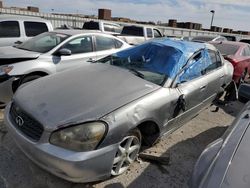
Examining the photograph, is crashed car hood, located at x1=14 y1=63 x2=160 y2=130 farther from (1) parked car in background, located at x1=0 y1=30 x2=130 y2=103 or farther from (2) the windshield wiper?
(1) parked car in background, located at x1=0 y1=30 x2=130 y2=103

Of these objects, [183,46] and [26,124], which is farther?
[183,46]

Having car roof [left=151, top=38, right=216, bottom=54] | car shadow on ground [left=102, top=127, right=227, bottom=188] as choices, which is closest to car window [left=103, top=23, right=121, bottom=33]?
car roof [left=151, top=38, right=216, bottom=54]

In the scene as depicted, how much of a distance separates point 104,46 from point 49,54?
1.57 m

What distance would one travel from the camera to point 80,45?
19.1ft

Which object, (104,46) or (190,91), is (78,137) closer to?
(190,91)

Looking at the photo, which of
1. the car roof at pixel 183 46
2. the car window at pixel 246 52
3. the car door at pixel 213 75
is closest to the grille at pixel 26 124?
the car roof at pixel 183 46

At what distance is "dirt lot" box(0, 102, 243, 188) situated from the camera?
9.34 feet

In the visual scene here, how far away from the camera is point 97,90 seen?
3.01 meters

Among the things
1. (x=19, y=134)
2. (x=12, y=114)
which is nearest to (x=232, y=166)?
(x=19, y=134)

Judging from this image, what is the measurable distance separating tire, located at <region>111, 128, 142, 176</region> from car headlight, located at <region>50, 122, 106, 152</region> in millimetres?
369

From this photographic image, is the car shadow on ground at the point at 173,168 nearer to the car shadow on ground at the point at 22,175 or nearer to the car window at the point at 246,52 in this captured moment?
the car shadow on ground at the point at 22,175

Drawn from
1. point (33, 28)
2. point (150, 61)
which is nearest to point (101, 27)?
point (33, 28)

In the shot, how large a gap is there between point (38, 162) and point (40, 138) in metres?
0.26

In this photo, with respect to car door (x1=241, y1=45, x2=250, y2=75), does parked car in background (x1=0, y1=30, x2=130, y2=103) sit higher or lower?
higher
